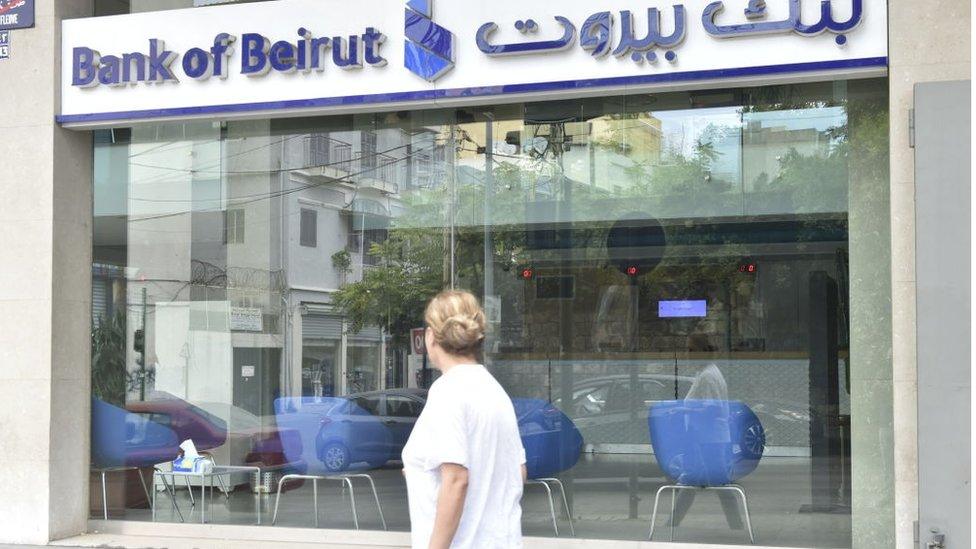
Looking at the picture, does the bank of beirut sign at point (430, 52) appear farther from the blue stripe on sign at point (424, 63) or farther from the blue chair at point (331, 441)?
the blue chair at point (331, 441)

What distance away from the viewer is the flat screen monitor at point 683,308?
776 cm

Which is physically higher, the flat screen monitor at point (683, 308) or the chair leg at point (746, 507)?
the flat screen monitor at point (683, 308)

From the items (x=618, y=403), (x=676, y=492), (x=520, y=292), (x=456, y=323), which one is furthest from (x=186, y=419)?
(x=456, y=323)

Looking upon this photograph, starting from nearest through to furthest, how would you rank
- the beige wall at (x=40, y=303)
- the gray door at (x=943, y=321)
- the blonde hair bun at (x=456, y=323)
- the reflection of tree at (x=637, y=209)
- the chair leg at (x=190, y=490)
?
the blonde hair bun at (x=456, y=323)
the gray door at (x=943, y=321)
the reflection of tree at (x=637, y=209)
the beige wall at (x=40, y=303)
the chair leg at (x=190, y=490)

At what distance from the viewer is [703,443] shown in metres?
7.86

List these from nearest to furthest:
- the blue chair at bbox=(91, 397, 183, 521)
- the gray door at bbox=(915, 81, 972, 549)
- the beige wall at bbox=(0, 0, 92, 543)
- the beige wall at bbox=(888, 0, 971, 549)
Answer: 1. the gray door at bbox=(915, 81, 972, 549)
2. the beige wall at bbox=(888, 0, 971, 549)
3. the beige wall at bbox=(0, 0, 92, 543)
4. the blue chair at bbox=(91, 397, 183, 521)

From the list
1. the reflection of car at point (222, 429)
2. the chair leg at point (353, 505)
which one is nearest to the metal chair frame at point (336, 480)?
the chair leg at point (353, 505)

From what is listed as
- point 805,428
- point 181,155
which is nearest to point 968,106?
point 805,428

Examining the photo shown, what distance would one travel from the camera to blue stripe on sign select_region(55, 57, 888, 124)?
7.19 metres

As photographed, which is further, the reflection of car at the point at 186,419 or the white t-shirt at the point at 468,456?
the reflection of car at the point at 186,419

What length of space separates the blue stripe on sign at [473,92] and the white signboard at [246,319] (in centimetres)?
144

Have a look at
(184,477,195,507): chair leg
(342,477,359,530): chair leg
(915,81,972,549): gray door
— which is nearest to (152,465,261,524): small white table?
(184,477,195,507): chair leg

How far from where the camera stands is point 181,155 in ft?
29.8

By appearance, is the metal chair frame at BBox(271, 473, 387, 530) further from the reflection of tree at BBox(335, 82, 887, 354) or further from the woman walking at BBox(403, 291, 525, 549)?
the woman walking at BBox(403, 291, 525, 549)
